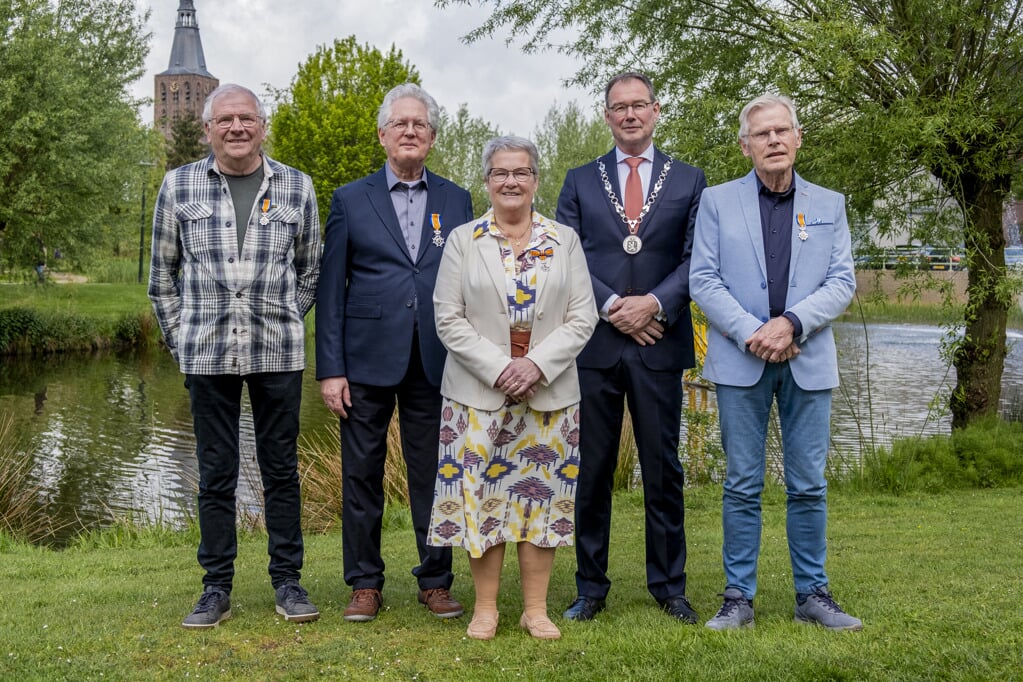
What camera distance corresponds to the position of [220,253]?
4.54 m

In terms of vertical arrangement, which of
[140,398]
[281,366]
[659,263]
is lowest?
[140,398]

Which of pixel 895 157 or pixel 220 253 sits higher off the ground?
pixel 895 157

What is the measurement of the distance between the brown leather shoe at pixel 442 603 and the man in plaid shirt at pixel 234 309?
55 cm

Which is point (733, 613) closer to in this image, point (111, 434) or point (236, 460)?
point (236, 460)

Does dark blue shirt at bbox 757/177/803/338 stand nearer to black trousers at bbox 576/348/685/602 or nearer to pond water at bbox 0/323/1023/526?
black trousers at bbox 576/348/685/602

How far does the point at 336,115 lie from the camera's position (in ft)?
95.1

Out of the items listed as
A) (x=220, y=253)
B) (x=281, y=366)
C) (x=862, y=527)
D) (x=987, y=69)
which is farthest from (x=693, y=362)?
(x=987, y=69)

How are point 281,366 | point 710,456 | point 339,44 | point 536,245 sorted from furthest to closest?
point 339,44
point 710,456
point 281,366
point 536,245

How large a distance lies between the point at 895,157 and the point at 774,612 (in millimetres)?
6220

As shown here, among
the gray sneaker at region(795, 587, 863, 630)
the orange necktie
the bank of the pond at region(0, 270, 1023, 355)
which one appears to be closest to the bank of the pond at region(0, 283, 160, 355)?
the bank of the pond at region(0, 270, 1023, 355)

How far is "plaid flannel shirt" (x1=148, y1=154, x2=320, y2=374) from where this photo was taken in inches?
179

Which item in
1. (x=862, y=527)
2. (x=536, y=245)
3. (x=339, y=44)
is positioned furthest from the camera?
(x=339, y=44)

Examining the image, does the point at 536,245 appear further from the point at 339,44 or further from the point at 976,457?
the point at 339,44

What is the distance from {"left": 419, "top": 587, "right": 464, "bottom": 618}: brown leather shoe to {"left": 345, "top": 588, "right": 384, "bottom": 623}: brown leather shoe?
234 mm
